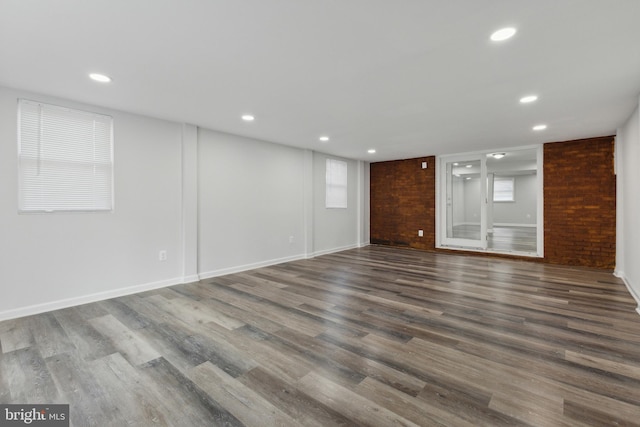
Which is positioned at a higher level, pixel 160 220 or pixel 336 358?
pixel 160 220

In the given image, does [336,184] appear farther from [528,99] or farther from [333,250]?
[528,99]

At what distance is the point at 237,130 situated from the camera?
4.62 metres

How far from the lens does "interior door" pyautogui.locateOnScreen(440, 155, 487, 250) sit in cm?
649

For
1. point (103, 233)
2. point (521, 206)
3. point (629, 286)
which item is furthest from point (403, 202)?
point (521, 206)

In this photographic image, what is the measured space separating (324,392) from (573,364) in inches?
69.7

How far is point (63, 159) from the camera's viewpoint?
3250 millimetres

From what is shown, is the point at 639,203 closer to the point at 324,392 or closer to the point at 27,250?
the point at 324,392

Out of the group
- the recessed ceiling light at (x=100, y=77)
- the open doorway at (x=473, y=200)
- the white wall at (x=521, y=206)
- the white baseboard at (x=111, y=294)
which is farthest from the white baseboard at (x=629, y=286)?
the white wall at (x=521, y=206)

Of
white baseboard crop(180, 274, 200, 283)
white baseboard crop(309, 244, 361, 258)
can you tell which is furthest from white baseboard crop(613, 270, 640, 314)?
white baseboard crop(180, 274, 200, 283)

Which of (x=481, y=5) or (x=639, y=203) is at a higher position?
(x=481, y=5)

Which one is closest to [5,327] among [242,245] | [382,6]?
[242,245]

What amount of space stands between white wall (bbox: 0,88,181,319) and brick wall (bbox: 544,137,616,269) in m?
6.51

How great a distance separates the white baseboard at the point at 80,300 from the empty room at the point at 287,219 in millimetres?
27

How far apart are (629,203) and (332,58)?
463cm
